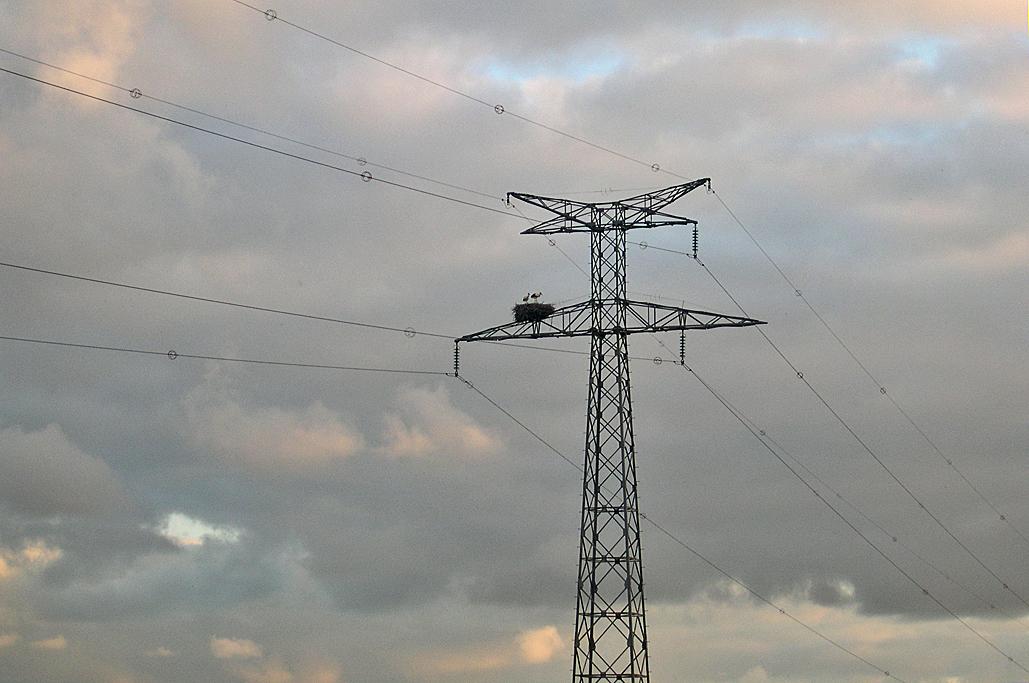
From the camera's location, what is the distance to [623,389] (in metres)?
85.5

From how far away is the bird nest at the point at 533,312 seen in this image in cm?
8694

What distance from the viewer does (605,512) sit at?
83625 mm

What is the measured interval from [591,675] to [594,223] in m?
24.0

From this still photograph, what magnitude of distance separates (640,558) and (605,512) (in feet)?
9.57

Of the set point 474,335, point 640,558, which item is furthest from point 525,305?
point 640,558

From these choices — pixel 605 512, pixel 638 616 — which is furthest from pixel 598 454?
pixel 638 616

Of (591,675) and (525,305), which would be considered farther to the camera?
(525,305)

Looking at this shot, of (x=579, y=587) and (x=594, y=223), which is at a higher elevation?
(x=594, y=223)

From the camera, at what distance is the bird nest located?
86938 mm

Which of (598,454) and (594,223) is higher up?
(594,223)

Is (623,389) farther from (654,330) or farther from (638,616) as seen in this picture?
(638,616)

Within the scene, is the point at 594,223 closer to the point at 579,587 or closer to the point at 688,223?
the point at 688,223

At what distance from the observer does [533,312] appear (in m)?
87.1

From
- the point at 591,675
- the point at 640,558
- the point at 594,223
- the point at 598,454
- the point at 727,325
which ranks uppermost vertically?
the point at 594,223
